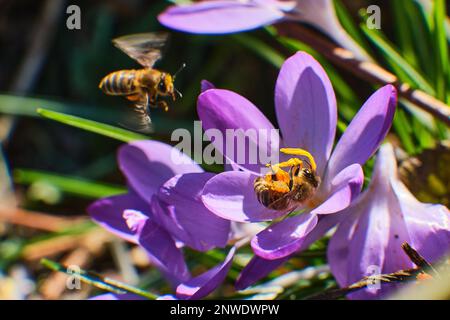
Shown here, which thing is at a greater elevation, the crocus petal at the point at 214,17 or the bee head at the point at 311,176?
the crocus petal at the point at 214,17

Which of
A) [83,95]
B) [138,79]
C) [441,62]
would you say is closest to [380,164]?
[441,62]

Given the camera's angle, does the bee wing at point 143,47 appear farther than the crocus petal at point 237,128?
Yes

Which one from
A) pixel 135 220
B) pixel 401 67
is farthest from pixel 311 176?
pixel 401 67

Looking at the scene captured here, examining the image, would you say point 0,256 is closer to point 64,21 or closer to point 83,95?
point 83,95

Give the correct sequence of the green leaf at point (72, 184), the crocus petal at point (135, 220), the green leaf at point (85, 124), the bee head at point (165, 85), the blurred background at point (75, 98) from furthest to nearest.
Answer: the blurred background at point (75, 98) < the green leaf at point (72, 184) < the bee head at point (165, 85) < the green leaf at point (85, 124) < the crocus petal at point (135, 220)

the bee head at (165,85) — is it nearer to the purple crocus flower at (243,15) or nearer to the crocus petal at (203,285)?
the purple crocus flower at (243,15)

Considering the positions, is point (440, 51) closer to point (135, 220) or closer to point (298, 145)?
point (298, 145)

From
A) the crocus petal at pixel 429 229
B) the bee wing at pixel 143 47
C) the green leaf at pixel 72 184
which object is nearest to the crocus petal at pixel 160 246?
the crocus petal at pixel 429 229
